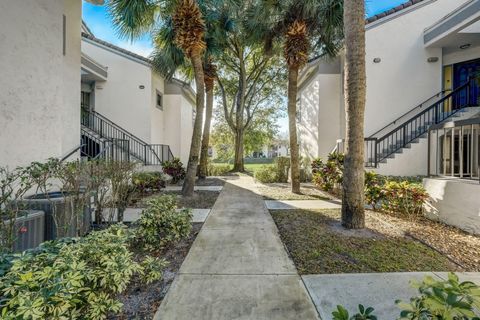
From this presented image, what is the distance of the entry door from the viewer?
36.7 ft

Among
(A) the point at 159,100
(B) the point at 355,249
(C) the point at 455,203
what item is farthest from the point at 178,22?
(A) the point at 159,100

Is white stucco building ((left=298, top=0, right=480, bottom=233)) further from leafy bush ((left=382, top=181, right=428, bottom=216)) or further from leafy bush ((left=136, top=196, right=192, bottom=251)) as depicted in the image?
leafy bush ((left=136, top=196, right=192, bottom=251))

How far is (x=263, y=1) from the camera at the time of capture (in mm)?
9102

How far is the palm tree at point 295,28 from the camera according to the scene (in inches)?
349

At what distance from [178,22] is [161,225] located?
6.79 metres

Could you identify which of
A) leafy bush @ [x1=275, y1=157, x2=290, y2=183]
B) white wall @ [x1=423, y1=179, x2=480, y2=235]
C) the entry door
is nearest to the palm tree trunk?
leafy bush @ [x1=275, y1=157, x2=290, y2=183]

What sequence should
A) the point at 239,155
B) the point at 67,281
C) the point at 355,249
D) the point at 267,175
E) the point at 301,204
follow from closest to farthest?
the point at 67,281 → the point at 355,249 → the point at 301,204 → the point at 267,175 → the point at 239,155

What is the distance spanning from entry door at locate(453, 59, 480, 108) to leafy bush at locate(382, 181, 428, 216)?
7.65 metres

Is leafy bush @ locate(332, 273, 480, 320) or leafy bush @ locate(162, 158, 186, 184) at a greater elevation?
leafy bush @ locate(162, 158, 186, 184)

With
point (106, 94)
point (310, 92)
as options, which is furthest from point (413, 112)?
point (106, 94)

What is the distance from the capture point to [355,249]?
441 centimetres

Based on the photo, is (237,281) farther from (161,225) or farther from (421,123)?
(421,123)

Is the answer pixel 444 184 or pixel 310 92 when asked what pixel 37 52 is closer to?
pixel 444 184

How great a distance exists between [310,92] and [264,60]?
17.6 ft
